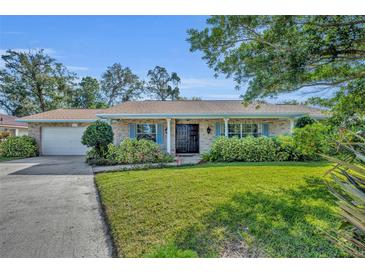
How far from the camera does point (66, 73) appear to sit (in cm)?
1980

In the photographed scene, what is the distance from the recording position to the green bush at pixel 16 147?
12.5 metres

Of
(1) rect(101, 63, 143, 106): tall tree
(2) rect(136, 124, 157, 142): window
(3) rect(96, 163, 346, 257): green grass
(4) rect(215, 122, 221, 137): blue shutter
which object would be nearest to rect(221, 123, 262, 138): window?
(4) rect(215, 122, 221, 137): blue shutter

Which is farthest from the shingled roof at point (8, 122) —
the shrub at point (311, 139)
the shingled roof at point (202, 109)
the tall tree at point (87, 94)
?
the shrub at point (311, 139)

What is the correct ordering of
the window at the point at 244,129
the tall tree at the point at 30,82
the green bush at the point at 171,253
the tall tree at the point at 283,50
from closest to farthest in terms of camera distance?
1. the green bush at the point at 171,253
2. the tall tree at the point at 283,50
3. the window at the point at 244,129
4. the tall tree at the point at 30,82

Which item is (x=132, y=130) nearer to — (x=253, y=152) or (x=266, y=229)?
(x=253, y=152)


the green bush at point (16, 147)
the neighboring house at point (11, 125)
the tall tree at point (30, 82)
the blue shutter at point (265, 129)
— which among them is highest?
the tall tree at point (30, 82)

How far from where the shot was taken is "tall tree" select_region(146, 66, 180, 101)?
1964cm

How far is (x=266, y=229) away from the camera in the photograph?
3004 millimetres

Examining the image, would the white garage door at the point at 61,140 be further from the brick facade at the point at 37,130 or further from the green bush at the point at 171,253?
the green bush at the point at 171,253

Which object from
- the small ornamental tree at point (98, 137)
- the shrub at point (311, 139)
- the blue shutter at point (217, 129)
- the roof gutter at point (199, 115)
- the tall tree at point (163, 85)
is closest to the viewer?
the shrub at point (311, 139)

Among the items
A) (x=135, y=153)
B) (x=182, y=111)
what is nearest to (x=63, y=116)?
(x=135, y=153)

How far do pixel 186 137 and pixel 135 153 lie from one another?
385 centimetres

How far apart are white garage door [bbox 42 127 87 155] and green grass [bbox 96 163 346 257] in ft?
30.9

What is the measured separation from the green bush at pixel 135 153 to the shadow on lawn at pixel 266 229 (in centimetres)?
648
